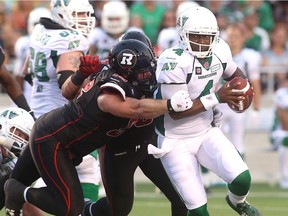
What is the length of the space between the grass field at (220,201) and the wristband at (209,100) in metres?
2.53

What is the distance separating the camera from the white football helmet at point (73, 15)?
26.5 ft

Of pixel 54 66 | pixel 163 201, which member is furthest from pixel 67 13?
pixel 163 201

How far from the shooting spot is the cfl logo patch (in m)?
6.63

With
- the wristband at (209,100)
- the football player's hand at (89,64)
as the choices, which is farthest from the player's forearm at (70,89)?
the wristband at (209,100)

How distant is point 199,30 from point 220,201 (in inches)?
144

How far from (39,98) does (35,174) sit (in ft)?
3.17

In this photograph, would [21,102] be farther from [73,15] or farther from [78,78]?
[78,78]

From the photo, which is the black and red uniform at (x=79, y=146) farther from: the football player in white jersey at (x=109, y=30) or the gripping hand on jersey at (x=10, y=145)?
the football player in white jersey at (x=109, y=30)

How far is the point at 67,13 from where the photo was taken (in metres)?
8.07

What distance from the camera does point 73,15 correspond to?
8.09 m

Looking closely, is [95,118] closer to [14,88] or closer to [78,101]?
[78,101]

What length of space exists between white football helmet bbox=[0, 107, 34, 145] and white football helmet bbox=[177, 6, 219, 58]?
4.20ft

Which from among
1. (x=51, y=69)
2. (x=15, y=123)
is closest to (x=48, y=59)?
(x=51, y=69)

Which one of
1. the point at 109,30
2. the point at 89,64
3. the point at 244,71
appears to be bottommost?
the point at 244,71
